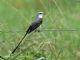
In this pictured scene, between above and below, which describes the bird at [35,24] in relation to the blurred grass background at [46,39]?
above

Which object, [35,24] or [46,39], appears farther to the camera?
[35,24]

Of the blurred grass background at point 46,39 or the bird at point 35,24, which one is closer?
the blurred grass background at point 46,39

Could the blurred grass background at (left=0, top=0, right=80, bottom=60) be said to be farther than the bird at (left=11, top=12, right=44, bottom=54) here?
No

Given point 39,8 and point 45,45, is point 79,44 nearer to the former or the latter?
point 45,45

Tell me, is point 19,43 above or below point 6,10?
above

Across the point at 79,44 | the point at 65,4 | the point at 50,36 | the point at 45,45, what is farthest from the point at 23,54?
the point at 65,4

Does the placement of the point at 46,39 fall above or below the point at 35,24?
below

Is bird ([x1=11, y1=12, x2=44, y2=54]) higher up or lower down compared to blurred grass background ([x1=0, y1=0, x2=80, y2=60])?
higher up

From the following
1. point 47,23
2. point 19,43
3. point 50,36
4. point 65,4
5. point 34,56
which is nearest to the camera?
point 34,56

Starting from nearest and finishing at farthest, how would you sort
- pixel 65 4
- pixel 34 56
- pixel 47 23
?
pixel 34 56 < pixel 47 23 < pixel 65 4

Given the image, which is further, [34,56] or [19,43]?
[19,43]

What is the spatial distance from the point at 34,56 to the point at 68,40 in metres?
1.37

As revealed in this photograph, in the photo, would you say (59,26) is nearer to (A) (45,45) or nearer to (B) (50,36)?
(B) (50,36)

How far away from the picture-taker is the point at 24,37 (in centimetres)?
600
